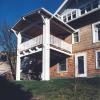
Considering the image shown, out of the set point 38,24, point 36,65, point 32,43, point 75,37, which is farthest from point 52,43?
point 36,65

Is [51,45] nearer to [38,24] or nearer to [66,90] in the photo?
[38,24]

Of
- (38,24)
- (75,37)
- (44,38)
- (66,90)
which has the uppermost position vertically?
(38,24)

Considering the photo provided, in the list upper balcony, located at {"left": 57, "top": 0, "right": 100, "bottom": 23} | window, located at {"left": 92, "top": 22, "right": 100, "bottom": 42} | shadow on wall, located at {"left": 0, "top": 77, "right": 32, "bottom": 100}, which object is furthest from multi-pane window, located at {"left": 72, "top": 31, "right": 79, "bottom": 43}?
shadow on wall, located at {"left": 0, "top": 77, "right": 32, "bottom": 100}

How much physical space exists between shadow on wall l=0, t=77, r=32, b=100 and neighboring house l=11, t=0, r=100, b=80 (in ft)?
11.2

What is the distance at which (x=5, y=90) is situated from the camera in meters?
18.2

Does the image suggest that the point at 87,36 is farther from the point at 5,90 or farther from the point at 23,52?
the point at 5,90

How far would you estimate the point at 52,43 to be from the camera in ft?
77.1

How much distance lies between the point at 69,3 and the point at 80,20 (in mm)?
3573

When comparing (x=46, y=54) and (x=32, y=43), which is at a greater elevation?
(x=32, y=43)

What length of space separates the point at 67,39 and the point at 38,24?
3844 millimetres

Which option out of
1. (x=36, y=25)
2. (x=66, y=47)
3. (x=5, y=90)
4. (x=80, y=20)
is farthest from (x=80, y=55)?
(x=5, y=90)

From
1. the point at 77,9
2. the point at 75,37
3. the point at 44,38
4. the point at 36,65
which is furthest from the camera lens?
the point at 36,65

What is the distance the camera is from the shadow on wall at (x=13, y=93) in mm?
15947

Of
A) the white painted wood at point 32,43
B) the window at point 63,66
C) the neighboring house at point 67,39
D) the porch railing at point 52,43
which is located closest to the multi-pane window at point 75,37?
the neighboring house at point 67,39
